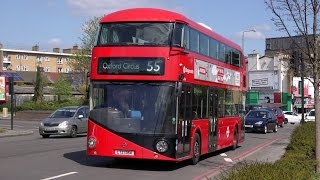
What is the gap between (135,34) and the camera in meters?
14.2

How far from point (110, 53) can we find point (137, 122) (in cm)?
198

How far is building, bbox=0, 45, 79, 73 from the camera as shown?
5433 inches

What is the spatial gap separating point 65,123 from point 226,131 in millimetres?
10558

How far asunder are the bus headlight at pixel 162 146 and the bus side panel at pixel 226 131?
5.42 meters

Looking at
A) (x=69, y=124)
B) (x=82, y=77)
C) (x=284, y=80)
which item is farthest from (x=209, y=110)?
(x=284, y=80)

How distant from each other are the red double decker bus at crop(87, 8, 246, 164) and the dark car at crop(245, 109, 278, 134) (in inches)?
829

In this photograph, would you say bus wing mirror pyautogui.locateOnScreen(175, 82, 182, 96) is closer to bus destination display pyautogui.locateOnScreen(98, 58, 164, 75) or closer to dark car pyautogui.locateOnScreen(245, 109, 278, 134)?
bus destination display pyautogui.locateOnScreen(98, 58, 164, 75)

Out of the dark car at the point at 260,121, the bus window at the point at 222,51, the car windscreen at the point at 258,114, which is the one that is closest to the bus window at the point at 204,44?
the bus window at the point at 222,51

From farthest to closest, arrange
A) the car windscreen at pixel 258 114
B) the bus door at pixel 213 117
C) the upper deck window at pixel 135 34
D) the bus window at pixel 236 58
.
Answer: the car windscreen at pixel 258 114 → the bus window at pixel 236 58 → the bus door at pixel 213 117 → the upper deck window at pixel 135 34

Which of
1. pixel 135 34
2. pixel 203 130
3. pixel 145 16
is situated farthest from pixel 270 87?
pixel 135 34

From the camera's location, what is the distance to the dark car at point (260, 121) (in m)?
35.7

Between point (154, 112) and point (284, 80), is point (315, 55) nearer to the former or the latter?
point (154, 112)

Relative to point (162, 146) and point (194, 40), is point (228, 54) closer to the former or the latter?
point (194, 40)

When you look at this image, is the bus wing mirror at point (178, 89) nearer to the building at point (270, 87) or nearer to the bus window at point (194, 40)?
the bus window at point (194, 40)
